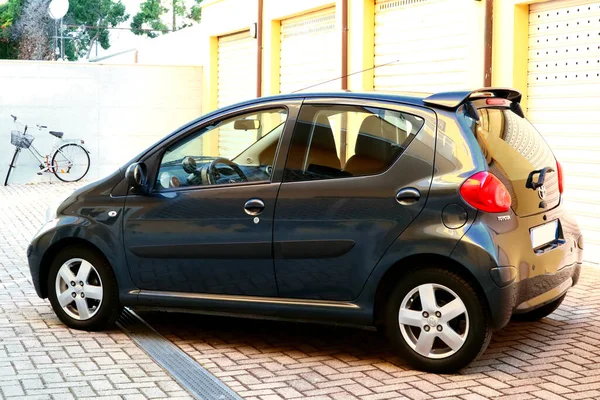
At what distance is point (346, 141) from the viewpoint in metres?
6.16

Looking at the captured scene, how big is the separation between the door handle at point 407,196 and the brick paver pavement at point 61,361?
63.7 inches

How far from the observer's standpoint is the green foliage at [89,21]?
70.4 m

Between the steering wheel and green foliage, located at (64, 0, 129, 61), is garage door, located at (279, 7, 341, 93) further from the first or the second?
green foliage, located at (64, 0, 129, 61)

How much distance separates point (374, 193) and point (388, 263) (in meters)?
0.41

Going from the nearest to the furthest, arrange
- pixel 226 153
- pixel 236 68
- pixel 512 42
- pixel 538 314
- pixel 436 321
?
pixel 436 321
pixel 226 153
pixel 538 314
pixel 512 42
pixel 236 68

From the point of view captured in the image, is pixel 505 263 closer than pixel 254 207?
Yes

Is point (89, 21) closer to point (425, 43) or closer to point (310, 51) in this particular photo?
point (310, 51)

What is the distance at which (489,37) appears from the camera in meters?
11.5

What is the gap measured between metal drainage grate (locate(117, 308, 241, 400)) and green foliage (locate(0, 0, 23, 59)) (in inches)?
2025

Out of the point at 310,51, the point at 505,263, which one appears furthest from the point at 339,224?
the point at 310,51

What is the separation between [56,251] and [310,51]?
10202mm

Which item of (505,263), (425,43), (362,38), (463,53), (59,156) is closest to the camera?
(505,263)

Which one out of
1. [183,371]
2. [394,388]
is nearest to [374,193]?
[394,388]

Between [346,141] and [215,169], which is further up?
[346,141]
